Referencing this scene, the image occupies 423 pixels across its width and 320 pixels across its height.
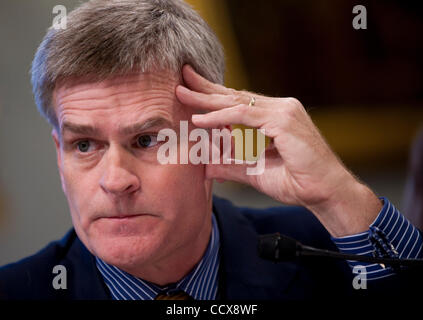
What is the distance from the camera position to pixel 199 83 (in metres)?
1.54

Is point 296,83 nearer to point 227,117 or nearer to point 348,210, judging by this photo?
point 348,210

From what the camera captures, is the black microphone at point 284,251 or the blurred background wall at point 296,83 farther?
the blurred background wall at point 296,83

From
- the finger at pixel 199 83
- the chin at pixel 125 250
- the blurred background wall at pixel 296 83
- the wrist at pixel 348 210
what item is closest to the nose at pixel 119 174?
the chin at pixel 125 250

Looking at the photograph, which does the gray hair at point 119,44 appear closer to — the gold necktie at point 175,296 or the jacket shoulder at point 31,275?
the jacket shoulder at point 31,275

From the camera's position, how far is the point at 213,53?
5.35 feet

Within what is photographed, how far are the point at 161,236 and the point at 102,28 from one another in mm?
550

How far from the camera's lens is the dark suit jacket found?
1629 mm

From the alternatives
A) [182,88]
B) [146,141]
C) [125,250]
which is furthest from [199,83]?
[125,250]

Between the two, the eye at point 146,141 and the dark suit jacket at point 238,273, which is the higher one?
the eye at point 146,141

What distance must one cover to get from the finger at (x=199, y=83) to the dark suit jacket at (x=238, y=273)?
538mm

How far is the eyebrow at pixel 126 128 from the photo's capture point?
147cm

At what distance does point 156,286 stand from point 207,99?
56cm

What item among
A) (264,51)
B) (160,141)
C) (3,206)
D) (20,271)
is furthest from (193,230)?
(264,51)
